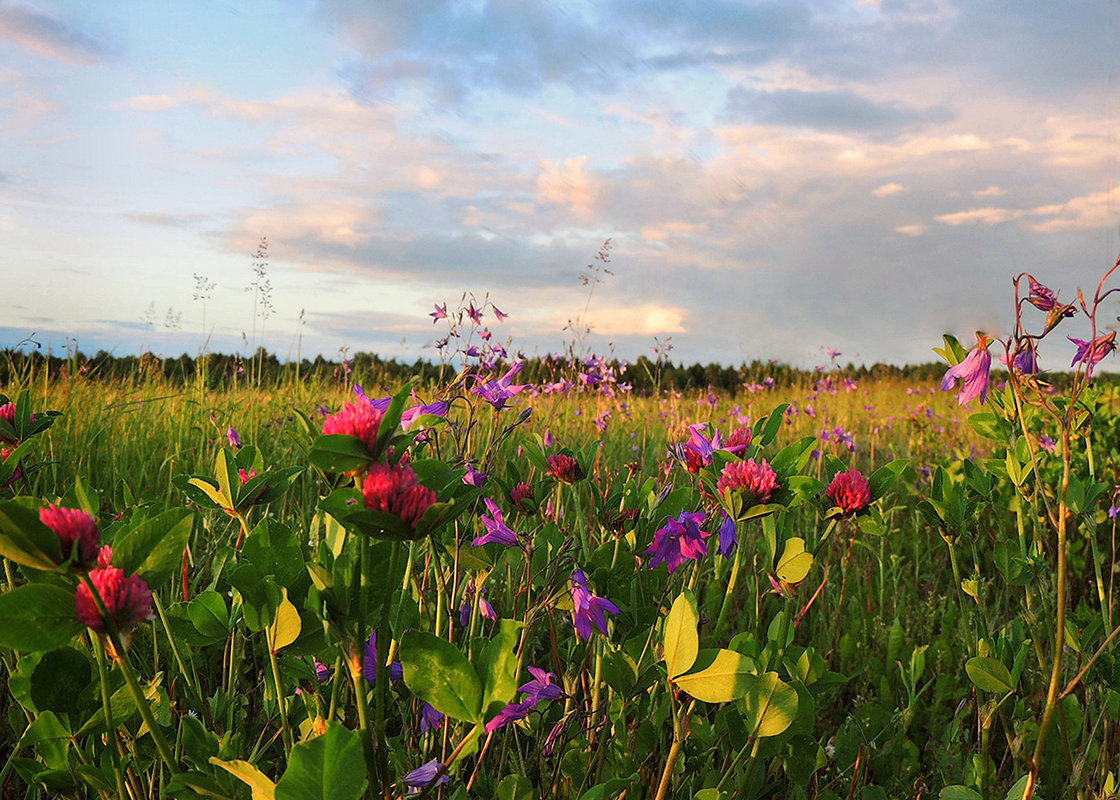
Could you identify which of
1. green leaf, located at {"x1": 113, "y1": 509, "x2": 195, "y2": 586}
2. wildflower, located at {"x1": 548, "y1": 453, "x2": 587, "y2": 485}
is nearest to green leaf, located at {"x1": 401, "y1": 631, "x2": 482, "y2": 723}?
green leaf, located at {"x1": 113, "y1": 509, "x2": 195, "y2": 586}

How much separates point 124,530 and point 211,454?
11.6 feet

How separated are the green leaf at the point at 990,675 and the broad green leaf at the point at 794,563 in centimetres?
30

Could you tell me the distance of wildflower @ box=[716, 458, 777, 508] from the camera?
1.06 m

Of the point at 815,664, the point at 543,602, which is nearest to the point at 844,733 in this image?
the point at 815,664

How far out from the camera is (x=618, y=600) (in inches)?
48.0

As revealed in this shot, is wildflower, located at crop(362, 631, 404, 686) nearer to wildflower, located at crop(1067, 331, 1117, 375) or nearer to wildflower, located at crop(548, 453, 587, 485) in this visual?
wildflower, located at crop(548, 453, 587, 485)

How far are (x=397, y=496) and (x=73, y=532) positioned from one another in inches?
10.8

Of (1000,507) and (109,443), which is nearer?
(1000,507)

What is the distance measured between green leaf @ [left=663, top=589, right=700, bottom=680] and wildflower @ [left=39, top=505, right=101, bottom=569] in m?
0.57

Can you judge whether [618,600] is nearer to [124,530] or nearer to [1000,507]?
[124,530]

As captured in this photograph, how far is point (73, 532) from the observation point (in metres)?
0.63

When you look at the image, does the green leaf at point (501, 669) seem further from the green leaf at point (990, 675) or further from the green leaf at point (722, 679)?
→ the green leaf at point (990, 675)

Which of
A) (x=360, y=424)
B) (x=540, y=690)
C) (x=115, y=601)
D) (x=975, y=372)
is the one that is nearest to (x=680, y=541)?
(x=540, y=690)

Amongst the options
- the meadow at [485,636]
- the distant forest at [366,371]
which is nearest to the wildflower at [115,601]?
the meadow at [485,636]
